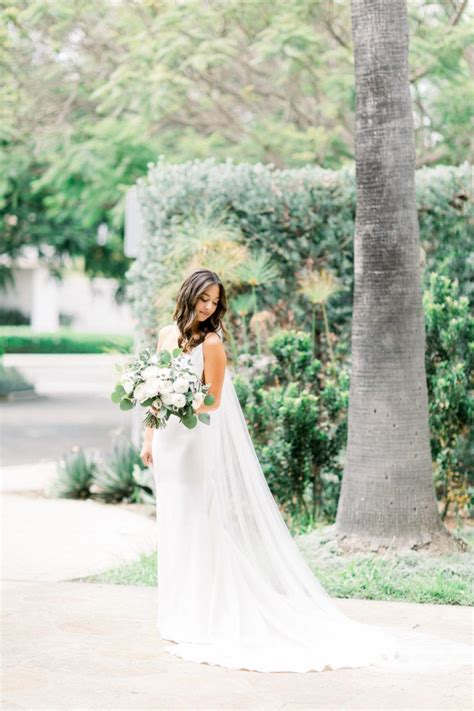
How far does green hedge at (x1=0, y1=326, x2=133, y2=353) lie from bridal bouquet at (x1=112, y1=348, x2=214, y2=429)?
35741mm

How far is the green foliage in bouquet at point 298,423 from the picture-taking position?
9.47 meters

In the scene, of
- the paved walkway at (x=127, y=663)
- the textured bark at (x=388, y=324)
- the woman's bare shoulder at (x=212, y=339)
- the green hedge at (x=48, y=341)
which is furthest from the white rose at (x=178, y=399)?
the green hedge at (x=48, y=341)

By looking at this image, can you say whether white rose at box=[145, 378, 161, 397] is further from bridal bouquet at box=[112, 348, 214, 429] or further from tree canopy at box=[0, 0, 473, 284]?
tree canopy at box=[0, 0, 473, 284]

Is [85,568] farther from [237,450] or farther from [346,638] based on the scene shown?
[346,638]

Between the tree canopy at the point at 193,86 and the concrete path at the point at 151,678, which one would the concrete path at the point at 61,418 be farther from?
the tree canopy at the point at 193,86

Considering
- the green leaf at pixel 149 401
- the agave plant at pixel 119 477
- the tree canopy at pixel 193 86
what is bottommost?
the agave plant at pixel 119 477

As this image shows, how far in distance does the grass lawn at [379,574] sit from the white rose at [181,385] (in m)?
2.24

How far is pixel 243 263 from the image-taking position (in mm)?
9891

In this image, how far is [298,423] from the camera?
9414mm

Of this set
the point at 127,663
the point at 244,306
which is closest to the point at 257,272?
the point at 244,306

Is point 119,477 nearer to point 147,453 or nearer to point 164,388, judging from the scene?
point 147,453

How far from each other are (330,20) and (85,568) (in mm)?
9040

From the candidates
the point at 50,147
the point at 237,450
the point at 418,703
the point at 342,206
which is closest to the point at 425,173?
the point at 342,206

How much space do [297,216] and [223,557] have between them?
481 centimetres
